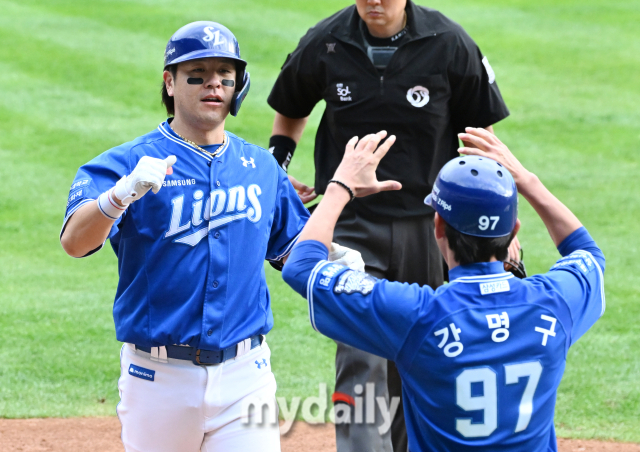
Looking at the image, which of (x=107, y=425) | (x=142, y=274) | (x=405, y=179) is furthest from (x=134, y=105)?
(x=142, y=274)

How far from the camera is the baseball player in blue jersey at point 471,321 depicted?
250 centimetres

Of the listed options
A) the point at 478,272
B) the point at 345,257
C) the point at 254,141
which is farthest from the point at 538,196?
the point at 254,141

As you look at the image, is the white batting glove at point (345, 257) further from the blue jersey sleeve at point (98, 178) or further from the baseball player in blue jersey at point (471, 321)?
the blue jersey sleeve at point (98, 178)

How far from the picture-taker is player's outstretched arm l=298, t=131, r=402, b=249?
9.17 feet

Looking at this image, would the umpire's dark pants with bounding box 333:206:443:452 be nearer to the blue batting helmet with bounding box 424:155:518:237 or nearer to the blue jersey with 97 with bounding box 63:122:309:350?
the blue jersey with 97 with bounding box 63:122:309:350

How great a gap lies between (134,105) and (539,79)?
7.01 metres

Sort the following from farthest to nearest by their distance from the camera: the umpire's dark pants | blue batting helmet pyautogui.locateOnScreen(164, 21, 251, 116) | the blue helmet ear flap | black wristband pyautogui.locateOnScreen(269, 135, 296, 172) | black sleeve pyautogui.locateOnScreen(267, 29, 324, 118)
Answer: black wristband pyautogui.locateOnScreen(269, 135, 296, 172) < black sleeve pyautogui.locateOnScreen(267, 29, 324, 118) < the umpire's dark pants < the blue helmet ear flap < blue batting helmet pyautogui.locateOnScreen(164, 21, 251, 116)

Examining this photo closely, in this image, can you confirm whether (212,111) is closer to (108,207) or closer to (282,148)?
(108,207)

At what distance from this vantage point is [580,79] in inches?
607

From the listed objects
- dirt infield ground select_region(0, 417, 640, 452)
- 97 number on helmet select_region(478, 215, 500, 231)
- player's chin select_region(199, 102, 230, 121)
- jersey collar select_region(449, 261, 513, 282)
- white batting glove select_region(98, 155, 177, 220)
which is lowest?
dirt infield ground select_region(0, 417, 640, 452)

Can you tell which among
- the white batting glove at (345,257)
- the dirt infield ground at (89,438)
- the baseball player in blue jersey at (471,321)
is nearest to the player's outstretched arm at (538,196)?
the baseball player in blue jersey at (471,321)

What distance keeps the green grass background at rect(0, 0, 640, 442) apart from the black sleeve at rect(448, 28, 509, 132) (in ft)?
6.99

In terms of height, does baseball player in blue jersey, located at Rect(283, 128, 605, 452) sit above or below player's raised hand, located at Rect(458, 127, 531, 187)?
below

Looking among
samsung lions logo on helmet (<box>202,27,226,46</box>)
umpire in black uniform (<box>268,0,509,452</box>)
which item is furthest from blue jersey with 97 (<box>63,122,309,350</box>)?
umpire in black uniform (<box>268,0,509,452</box>)
